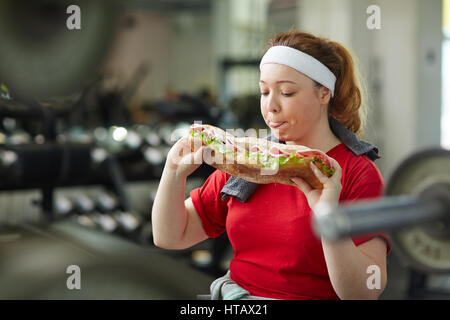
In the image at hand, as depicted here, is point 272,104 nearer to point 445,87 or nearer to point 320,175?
point 320,175

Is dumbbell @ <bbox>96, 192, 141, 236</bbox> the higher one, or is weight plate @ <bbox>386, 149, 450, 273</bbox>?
weight plate @ <bbox>386, 149, 450, 273</bbox>

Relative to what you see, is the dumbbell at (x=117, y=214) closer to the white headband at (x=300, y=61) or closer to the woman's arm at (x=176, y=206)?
the woman's arm at (x=176, y=206)

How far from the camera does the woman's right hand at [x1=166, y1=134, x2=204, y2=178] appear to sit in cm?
87

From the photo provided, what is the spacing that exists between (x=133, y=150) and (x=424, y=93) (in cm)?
226

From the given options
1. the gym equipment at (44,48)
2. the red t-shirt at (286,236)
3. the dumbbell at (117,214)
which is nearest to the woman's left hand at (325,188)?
the red t-shirt at (286,236)

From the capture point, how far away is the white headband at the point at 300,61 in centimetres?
86

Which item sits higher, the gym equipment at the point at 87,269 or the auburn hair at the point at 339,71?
the auburn hair at the point at 339,71

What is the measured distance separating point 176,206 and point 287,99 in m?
0.30

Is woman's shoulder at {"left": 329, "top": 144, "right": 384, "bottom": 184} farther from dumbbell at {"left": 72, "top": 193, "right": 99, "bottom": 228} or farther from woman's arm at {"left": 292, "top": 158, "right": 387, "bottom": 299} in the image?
dumbbell at {"left": 72, "top": 193, "right": 99, "bottom": 228}

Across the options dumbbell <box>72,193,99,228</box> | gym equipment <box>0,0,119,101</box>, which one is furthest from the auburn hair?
dumbbell <box>72,193,99,228</box>

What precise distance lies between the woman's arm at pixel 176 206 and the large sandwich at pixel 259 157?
0.03 m

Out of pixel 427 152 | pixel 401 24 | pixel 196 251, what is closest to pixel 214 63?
pixel 401 24
